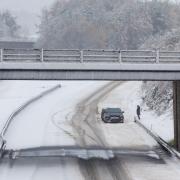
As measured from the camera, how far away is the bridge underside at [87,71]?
109ft

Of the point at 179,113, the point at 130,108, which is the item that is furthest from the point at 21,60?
the point at 130,108

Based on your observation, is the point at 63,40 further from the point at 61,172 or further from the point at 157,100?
the point at 61,172

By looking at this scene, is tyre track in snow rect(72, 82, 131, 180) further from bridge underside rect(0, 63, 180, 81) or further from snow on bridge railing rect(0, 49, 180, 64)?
snow on bridge railing rect(0, 49, 180, 64)

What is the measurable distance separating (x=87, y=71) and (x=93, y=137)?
1283 centimetres

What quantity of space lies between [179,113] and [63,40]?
237 feet

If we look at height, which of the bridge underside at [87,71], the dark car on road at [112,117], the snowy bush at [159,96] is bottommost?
the dark car on road at [112,117]

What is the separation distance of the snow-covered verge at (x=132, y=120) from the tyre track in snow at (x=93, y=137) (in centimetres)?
96

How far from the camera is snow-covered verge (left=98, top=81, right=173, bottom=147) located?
146 ft

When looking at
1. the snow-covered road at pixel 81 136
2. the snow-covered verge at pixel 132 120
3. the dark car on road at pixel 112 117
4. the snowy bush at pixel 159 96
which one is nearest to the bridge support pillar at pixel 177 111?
the snow-covered road at pixel 81 136

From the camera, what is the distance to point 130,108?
64.6 metres

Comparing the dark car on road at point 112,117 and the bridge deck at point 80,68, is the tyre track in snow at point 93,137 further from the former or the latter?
the bridge deck at point 80,68

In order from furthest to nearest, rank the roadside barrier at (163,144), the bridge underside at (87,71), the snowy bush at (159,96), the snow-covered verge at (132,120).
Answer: the snowy bush at (159,96) < the snow-covered verge at (132,120) < the roadside barrier at (163,144) < the bridge underside at (87,71)

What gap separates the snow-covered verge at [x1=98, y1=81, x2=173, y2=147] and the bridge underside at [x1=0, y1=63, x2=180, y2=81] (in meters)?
9.45

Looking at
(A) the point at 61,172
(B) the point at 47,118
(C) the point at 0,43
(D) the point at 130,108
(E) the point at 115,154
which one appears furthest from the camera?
(C) the point at 0,43
